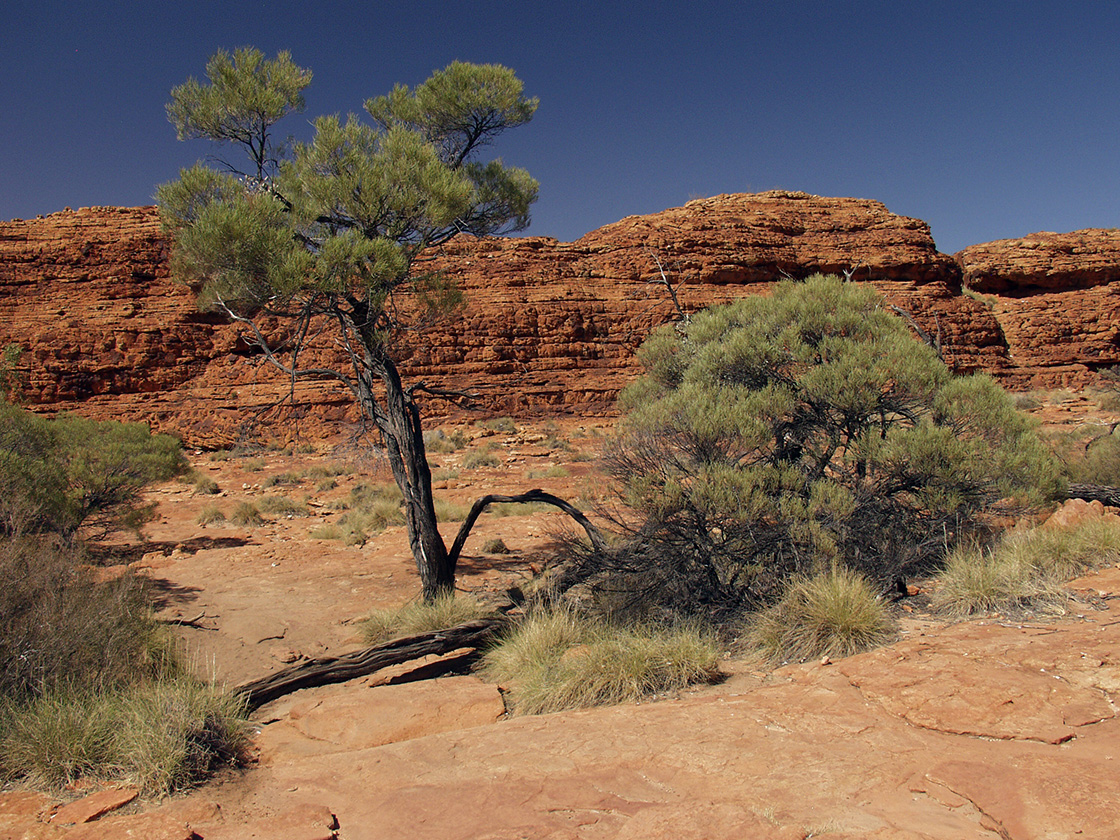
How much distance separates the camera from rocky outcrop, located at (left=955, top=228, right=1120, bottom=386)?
31.4m

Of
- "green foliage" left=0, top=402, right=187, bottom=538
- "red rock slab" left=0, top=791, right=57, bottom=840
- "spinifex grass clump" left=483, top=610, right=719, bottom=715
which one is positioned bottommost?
"spinifex grass clump" left=483, top=610, right=719, bottom=715

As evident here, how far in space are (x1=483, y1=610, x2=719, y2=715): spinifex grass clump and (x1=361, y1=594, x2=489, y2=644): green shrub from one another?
1168mm

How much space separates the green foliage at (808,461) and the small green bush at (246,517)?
8.50 m

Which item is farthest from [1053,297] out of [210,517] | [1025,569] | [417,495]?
[210,517]

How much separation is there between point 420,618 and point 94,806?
3.43m

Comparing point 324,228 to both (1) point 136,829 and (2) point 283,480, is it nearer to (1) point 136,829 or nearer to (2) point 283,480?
(1) point 136,829

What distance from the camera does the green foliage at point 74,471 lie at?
7645 millimetres

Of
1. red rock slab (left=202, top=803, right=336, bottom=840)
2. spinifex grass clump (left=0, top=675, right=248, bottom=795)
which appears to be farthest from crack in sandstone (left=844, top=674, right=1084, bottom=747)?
spinifex grass clump (left=0, top=675, right=248, bottom=795)

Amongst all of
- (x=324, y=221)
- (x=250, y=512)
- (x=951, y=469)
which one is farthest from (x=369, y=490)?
(x=951, y=469)

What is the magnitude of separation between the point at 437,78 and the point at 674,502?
6202mm

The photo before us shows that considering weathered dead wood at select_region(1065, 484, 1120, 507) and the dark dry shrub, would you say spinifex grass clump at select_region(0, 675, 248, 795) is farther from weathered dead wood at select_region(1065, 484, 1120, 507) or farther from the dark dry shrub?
weathered dead wood at select_region(1065, 484, 1120, 507)

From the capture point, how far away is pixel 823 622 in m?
4.77

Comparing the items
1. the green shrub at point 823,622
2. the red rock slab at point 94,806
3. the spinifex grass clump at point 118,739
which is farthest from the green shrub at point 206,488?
the green shrub at point 823,622

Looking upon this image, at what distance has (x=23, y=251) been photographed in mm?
29344
